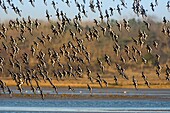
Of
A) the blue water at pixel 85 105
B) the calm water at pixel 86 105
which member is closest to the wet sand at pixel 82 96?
the calm water at pixel 86 105

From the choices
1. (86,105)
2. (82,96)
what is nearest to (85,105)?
(86,105)

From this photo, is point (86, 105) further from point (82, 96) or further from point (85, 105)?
point (82, 96)

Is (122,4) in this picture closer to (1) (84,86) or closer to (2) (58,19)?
(2) (58,19)

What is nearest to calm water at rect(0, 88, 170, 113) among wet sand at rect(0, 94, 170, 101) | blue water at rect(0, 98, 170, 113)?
blue water at rect(0, 98, 170, 113)

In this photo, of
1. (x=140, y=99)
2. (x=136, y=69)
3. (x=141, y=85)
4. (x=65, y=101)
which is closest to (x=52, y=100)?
(x=65, y=101)

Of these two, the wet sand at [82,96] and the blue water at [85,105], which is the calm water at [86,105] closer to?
the blue water at [85,105]

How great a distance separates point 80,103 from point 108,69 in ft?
90.4

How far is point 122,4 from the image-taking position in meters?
20.1

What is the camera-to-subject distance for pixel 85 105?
41.8m

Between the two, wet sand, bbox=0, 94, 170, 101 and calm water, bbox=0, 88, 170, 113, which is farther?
wet sand, bbox=0, 94, 170, 101

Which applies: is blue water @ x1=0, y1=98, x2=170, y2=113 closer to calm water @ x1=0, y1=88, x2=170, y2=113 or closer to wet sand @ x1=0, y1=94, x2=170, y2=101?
calm water @ x1=0, y1=88, x2=170, y2=113

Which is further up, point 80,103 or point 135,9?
point 135,9

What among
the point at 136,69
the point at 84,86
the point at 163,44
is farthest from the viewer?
the point at 84,86

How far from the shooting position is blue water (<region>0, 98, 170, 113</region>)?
38500 millimetres
